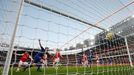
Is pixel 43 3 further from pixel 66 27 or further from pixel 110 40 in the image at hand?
pixel 110 40

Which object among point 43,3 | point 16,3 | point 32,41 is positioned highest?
point 43,3

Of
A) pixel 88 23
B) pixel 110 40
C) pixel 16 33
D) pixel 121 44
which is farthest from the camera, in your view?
pixel 121 44

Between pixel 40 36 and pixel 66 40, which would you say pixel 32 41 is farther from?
pixel 66 40

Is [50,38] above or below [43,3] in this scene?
below

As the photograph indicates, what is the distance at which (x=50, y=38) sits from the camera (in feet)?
13.7

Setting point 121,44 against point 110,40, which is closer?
point 110,40

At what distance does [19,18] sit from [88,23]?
11.5 feet

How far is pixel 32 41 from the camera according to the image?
12.6ft

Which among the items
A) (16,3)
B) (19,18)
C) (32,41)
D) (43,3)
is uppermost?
(43,3)

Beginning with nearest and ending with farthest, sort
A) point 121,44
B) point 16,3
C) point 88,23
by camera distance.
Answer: point 16,3 < point 88,23 < point 121,44

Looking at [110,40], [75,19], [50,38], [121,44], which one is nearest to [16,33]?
[50,38]

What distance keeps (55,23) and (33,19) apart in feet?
2.37

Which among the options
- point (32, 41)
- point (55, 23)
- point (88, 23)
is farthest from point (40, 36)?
point (88, 23)

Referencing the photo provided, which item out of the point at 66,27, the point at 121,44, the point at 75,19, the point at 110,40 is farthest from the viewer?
the point at 121,44
